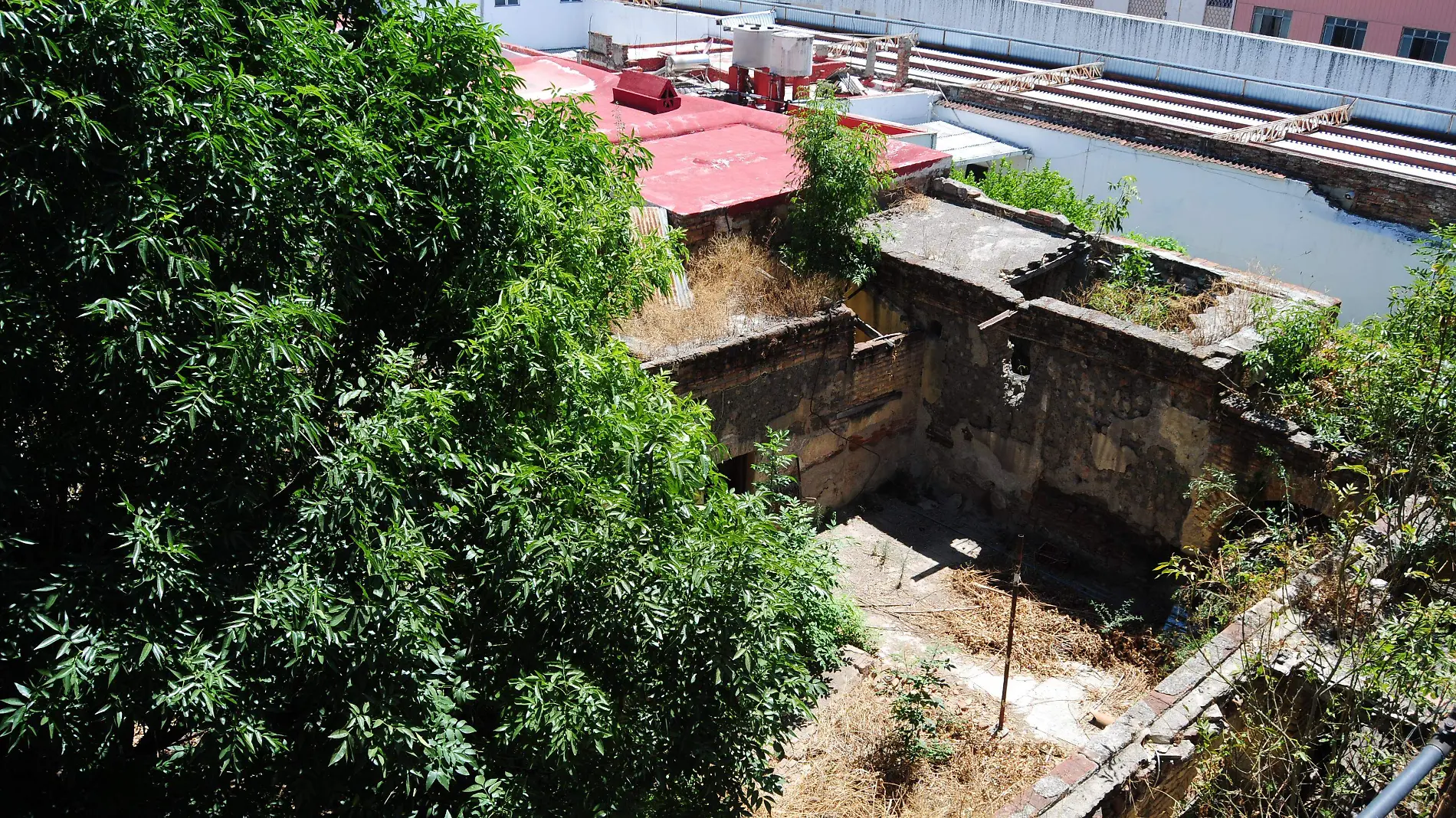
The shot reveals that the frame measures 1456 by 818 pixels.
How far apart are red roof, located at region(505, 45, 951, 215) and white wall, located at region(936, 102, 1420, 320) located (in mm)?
5161

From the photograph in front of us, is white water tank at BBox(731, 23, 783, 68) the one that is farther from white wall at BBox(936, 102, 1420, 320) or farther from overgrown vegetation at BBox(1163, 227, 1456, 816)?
overgrown vegetation at BBox(1163, 227, 1456, 816)

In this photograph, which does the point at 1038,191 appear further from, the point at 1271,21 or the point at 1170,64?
the point at 1271,21

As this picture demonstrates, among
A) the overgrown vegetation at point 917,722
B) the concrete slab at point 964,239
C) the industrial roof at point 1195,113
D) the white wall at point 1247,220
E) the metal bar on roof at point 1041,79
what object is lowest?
the overgrown vegetation at point 917,722

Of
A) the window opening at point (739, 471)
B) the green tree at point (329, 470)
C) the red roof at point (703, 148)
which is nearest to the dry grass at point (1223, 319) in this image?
the red roof at point (703, 148)

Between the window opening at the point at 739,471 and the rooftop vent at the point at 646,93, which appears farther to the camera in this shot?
the rooftop vent at the point at 646,93

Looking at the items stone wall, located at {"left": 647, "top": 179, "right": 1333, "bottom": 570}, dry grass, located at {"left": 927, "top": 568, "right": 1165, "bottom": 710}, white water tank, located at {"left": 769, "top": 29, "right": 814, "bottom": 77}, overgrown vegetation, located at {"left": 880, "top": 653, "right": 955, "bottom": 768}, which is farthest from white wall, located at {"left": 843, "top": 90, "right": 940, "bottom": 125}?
overgrown vegetation, located at {"left": 880, "top": 653, "right": 955, "bottom": 768}

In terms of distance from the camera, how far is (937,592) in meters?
10.9

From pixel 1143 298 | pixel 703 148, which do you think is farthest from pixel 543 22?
pixel 1143 298

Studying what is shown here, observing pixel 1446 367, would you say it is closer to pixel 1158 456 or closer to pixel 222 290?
pixel 1158 456

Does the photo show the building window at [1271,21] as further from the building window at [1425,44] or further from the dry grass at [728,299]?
the dry grass at [728,299]

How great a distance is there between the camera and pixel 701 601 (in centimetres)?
543

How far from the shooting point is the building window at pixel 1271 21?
27.1 metres

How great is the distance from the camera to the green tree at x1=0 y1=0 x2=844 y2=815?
4.45 metres

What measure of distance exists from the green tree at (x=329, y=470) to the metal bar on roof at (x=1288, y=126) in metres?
14.4
